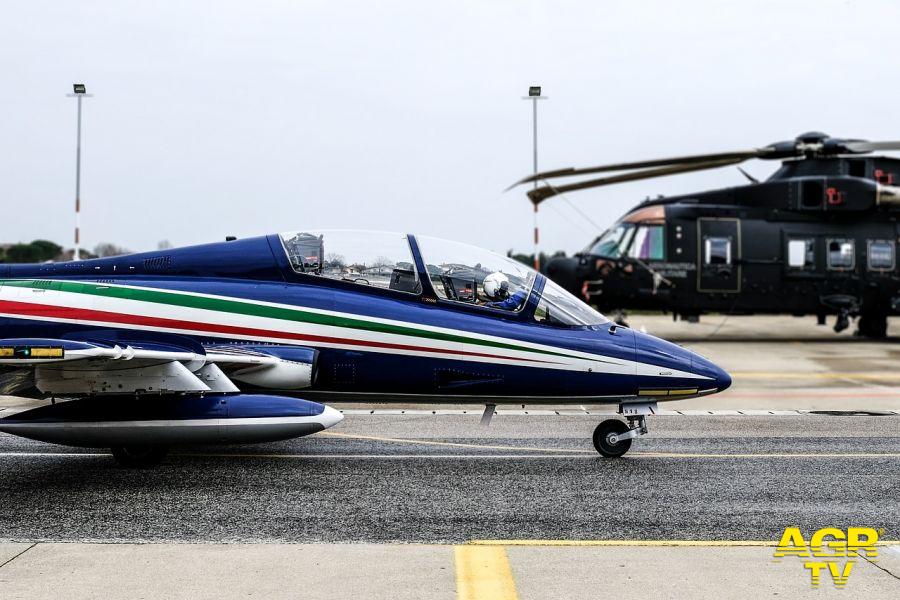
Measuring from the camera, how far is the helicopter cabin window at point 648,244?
24.0 m

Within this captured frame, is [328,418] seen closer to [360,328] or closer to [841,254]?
[360,328]

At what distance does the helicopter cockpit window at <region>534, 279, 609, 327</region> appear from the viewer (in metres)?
9.48

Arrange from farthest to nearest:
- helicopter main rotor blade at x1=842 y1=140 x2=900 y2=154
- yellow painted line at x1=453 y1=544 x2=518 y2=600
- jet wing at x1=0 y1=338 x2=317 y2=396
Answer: helicopter main rotor blade at x1=842 y1=140 x2=900 y2=154 → jet wing at x1=0 y1=338 x2=317 y2=396 → yellow painted line at x1=453 y1=544 x2=518 y2=600

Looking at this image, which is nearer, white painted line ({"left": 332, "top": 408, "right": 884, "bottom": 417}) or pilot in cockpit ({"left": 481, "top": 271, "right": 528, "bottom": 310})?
pilot in cockpit ({"left": 481, "top": 271, "right": 528, "bottom": 310})

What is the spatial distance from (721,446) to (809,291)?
15.3 meters

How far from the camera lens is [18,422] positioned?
8.41 meters

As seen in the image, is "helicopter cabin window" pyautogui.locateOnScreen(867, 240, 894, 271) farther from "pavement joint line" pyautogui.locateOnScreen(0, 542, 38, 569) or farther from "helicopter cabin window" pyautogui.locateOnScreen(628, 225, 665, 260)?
"pavement joint line" pyautogui.locateOnScreen(0, 542, 38, 569)

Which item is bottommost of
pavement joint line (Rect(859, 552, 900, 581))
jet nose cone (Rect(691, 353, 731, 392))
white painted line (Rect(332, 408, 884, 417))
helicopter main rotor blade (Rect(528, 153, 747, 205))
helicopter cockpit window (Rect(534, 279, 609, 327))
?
white painted line (Rect(332, 408, 884, 417))

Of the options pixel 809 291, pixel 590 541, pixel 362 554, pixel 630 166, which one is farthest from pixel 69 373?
pixel 809 291

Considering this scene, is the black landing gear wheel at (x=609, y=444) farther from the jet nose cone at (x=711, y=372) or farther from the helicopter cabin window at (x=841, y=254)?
the helicopter cabin window at (x=841, y=254)

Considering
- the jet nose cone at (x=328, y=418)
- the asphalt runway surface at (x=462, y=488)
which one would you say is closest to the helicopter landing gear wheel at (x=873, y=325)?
the asphalt runway surface at (x=462, y=488)

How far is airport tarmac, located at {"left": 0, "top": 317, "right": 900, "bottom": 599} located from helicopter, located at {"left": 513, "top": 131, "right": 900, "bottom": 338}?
444 inches

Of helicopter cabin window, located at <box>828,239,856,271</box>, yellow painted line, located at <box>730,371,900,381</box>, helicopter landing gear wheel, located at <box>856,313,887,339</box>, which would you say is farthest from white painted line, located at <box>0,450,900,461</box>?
helicopter landing gear wheel, located at <box>856,313,887,339</box>

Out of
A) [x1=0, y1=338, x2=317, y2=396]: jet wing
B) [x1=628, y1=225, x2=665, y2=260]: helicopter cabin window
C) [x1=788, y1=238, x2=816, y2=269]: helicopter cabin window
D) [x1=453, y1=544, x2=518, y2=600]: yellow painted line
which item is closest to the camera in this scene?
[x1=453, y1=544, x2=518, y2=600]: yellow painted line
